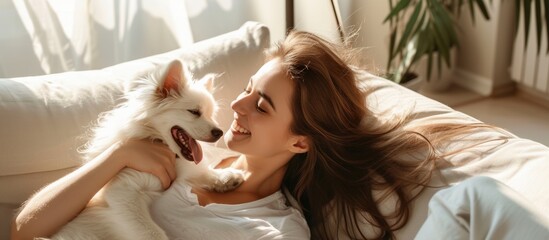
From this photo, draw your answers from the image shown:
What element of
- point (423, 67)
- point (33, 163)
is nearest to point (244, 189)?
point (33, 163)

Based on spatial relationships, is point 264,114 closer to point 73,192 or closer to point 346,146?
point 346,146

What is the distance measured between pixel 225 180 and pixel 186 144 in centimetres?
17

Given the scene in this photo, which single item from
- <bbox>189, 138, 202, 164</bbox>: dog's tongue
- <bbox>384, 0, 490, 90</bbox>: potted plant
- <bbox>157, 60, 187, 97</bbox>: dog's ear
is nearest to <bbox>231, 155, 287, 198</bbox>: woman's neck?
<bbox>189, 138, 202, 164</bbox>: dog's tongue

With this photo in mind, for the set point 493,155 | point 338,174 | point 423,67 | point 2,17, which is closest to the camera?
point 493,155

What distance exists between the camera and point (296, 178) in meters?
1.76

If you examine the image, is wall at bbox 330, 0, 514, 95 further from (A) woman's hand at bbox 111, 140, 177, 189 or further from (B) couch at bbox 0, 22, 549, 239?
(A) woman's hand at bbox 111, 140, 177, 189

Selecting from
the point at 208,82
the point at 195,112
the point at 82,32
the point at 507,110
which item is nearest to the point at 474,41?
the point at 507,110

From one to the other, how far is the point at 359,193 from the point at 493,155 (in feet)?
1.09

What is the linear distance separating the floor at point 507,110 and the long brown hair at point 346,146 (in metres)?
1.71

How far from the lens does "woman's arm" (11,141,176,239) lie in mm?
1483

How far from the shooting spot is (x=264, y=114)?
5.18ft

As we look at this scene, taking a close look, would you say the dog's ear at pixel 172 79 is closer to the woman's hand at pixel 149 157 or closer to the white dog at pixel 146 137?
the white dog at pixel 146 137

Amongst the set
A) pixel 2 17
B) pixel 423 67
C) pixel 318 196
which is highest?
pixel 2 17

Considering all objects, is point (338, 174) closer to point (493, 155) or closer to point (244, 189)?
point (244, 189)
